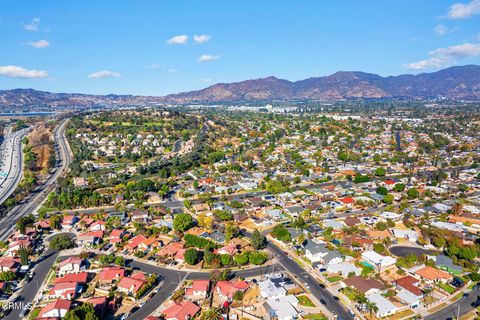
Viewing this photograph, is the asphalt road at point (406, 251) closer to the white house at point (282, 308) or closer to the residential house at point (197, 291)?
the white house at point (282, 308)

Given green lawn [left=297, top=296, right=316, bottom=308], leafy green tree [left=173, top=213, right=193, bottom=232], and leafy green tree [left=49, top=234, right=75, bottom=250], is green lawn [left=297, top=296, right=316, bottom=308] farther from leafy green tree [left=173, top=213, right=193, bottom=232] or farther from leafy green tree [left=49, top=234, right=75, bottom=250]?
leafy green tree [left=49, top=234, right=75, bottom=250]

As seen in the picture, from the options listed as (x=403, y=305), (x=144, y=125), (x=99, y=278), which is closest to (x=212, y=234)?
(x=99, y=278)

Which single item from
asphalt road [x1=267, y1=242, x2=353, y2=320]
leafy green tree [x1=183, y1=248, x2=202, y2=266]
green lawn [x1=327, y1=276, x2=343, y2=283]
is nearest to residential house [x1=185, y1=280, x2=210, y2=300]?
leafy green tree [x1=183, y1=248, x2=202, y2=266]

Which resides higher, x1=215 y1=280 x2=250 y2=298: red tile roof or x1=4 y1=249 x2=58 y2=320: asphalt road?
x1=215 y1=280 x2=250 y2=298: red tile roof

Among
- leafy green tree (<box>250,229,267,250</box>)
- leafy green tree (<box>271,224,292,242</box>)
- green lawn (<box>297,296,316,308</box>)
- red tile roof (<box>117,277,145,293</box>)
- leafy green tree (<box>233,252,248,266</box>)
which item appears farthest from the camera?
leafy green tree (<box>271,224,292,242</box>)

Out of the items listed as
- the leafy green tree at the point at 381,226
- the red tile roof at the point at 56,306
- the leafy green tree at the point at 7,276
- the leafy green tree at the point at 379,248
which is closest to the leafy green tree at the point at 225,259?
the red tile roof at the point at 56,306

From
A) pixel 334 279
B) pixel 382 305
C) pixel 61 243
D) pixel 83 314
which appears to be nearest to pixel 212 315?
pixel 83 314

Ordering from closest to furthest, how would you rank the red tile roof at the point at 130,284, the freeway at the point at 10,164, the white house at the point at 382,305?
the white house at the point at 382,305, the red tile roof at the point at 130,284, the freeway at the point at 10,164

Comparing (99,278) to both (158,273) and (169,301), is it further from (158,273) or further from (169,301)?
(169,301)
